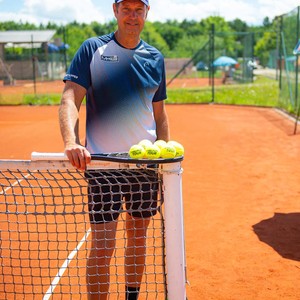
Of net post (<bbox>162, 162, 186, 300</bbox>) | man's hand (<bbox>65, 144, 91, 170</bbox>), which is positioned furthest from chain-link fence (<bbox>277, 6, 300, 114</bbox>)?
man's hand (<bbox>65, 144, 91, 170</bbox>)

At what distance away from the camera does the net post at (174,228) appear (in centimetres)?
259

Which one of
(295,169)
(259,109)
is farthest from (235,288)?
(259,109)

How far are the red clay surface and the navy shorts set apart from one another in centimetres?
145

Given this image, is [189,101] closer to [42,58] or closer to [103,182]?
[42,58]

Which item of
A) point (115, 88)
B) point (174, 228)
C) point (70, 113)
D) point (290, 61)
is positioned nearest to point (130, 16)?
point (115, 88)

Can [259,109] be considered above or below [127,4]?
below

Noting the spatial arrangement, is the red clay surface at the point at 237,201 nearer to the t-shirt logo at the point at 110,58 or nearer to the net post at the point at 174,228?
the net post at the point at 174,228

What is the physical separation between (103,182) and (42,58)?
3546cm

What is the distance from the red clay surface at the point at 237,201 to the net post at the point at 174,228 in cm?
162

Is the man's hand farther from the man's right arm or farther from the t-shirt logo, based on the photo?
the t-shirt logo

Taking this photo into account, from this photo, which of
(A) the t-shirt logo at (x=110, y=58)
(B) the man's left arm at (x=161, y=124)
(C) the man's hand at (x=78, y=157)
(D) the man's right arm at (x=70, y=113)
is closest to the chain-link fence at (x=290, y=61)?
(B) the man's left arm at (x=161, y=124)

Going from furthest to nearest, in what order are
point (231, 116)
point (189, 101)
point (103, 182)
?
point (189, 101)
point (231, 116)
point (103, 182)

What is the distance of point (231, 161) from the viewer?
9.83 meters

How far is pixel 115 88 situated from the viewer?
307cm
